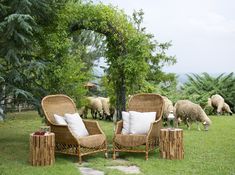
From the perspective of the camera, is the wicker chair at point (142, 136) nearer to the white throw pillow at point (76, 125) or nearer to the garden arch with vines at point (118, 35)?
the white throw pillow at point (76, 125)

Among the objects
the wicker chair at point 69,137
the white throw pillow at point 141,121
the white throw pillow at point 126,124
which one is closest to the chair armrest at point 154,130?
the white throw pillow at point 141,121

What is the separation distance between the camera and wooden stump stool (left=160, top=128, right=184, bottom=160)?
263 inches

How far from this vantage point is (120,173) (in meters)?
5.72

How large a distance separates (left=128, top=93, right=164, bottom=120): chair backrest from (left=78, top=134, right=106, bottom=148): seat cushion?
1.22 metres

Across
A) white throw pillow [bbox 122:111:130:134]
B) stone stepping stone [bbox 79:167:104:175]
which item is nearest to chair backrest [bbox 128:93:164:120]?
white throw pillow [bbox 122:111:130:134]

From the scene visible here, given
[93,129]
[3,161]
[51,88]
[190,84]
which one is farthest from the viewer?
[190,84]

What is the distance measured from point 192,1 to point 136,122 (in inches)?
285

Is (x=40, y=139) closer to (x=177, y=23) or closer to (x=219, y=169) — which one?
(x=219, y=169)

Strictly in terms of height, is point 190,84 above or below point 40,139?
above

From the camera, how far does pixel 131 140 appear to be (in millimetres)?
6902

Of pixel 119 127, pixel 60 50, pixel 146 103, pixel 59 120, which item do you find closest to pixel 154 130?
pixel 119 127

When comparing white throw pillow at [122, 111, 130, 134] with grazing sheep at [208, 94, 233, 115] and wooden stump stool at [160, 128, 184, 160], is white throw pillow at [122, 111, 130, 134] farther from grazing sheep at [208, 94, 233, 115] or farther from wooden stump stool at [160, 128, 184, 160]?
grazing sheep at [208, 94, 233, 115]

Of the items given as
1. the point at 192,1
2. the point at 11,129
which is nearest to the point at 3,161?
the point at 11,129

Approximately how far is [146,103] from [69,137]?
189cm
